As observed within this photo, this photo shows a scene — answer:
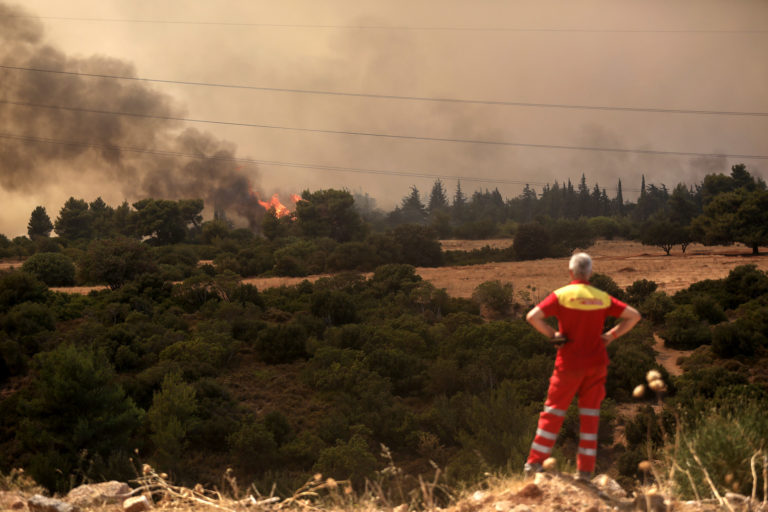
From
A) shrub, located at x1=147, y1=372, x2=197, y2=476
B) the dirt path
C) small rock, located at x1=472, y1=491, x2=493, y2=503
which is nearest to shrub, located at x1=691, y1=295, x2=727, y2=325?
the dirt path

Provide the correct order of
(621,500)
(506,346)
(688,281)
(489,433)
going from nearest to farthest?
(621,500)
(489,433)
(506,346)
(688,281)

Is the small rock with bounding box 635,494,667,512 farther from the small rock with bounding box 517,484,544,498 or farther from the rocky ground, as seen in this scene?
the small rock with bounding box 517,484,544,498

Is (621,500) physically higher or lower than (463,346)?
higher

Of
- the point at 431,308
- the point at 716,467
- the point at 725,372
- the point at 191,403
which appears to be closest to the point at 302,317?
the point at 431,308

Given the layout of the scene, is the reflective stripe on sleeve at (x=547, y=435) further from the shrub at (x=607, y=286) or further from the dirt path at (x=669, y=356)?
the shrub at (x=607, y=286)

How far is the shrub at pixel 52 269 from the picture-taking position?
142 ft

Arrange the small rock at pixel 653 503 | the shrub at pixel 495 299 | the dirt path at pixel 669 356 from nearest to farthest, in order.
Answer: the small rock at pixel 653 503 < the dirt path at pixel 669 356 < the shrub at pixel 495 299

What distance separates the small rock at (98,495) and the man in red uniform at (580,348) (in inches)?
172

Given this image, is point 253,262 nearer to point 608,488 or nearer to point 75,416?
point 75,416

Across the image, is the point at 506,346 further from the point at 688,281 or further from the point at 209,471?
the point at 688,281

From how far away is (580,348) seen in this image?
538cm

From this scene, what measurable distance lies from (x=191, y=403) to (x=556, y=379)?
1489cm

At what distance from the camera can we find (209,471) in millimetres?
16609

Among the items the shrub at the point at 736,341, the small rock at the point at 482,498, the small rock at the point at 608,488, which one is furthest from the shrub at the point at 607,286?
the small rock at the point at 482,498
